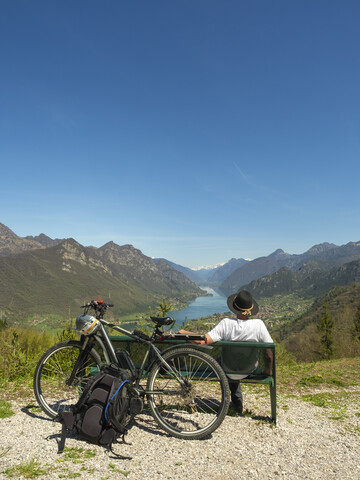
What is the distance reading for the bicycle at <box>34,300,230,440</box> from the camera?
13.6ft

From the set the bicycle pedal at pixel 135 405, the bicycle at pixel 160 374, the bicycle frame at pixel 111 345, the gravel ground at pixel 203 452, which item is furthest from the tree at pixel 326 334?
the bicycle pedal at pixel 135 405

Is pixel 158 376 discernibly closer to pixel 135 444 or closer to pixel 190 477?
pixel 135 444

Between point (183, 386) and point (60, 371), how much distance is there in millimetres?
1886

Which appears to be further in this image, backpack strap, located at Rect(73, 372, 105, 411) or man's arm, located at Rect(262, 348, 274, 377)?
man's arm, located at Rect(262, 348, 274, 377)

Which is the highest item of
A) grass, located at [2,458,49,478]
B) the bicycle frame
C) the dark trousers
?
the bicycle frame

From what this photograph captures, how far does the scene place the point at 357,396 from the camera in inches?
244

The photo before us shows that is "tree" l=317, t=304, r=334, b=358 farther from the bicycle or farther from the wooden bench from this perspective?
the bicycle

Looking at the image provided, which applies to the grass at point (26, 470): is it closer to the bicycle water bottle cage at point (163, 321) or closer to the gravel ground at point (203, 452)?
the gravel ground at point (203, 452)

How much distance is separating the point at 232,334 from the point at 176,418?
53.5 inches

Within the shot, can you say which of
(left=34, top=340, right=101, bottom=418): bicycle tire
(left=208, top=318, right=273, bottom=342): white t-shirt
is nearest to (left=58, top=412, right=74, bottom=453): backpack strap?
(left=34, top=340, right=101, bottom=418): bicycle tire

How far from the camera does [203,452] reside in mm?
3746

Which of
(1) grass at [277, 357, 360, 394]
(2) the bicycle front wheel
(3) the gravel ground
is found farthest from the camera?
(1) grass at [277, 357, 360, 394]

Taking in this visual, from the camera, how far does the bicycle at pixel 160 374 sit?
413 cm

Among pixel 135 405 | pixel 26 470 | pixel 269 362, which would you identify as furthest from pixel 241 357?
pixel 26 470
